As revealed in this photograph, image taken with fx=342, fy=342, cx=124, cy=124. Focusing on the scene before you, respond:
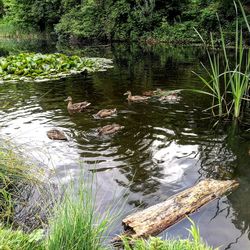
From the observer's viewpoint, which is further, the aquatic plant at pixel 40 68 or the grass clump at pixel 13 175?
the aquatic plant at pixel 40 68

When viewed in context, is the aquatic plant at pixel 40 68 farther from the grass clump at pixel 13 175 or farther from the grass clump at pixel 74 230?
the grass clump at pixel 74 230

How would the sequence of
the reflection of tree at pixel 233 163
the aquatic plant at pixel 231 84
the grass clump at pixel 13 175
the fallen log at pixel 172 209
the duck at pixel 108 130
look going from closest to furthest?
the fallen log at pixel 172 209 < the grass clump at pixel 13 175 < the reflection of tree at pixel 233 163 < the aquatic plant at pixel 231 84 < the duck at pixel 108 130

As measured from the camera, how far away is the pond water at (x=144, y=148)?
14.7ft

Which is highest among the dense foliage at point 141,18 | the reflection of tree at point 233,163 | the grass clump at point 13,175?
the dense foliage at point 141,18

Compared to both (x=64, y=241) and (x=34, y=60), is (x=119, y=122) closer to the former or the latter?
(x=64, y=241)

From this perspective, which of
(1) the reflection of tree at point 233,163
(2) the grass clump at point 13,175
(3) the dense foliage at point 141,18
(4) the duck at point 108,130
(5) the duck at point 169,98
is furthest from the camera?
Answer: (3) the dense foliage at point 141,18

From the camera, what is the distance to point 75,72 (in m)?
14.3

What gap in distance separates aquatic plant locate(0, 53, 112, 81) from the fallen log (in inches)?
386

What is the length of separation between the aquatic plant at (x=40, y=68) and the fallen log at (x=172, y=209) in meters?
9.82

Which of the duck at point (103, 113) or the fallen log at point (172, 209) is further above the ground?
the duck at point (103, 113)

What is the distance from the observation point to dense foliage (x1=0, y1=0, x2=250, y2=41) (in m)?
26.2

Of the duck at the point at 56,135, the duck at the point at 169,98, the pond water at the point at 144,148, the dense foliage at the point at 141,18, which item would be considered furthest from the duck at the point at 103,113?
the dense foliage at the point at 141,18

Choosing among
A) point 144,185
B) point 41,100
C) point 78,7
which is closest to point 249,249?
point 144,185

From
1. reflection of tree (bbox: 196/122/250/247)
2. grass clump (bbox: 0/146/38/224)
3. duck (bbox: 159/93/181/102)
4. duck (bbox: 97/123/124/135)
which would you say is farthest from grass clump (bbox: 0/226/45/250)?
duck (bbox: 159/93/181/102)
